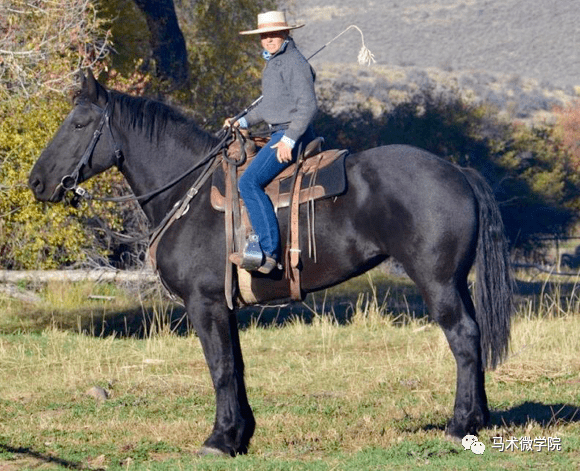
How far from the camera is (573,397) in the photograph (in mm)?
8664

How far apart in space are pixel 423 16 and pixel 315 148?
198 ft

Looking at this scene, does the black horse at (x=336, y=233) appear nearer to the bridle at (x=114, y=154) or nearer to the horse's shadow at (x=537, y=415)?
the bridle at (x=114, y=154)

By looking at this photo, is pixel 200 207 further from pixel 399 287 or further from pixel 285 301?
pixel 399 287

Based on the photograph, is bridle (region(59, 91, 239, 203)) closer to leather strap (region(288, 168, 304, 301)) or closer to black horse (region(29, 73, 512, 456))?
black horse (region(29, 73, 512, 456))

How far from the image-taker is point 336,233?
7.46 metres

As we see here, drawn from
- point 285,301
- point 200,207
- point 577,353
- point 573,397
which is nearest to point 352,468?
point 285,301

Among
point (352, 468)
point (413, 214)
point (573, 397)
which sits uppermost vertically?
point (413, 214)

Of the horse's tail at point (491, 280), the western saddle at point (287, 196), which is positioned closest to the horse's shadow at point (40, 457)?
the western saddle at point (287, 196)

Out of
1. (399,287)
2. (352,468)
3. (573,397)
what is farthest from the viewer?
(399,287)

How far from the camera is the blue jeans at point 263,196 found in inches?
289

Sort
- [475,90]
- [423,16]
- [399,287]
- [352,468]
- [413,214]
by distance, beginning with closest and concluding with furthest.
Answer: [352,468] → [413,214] → [399,287] → [475,90] → [423,16]

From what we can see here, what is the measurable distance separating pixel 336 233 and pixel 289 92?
1054 mm

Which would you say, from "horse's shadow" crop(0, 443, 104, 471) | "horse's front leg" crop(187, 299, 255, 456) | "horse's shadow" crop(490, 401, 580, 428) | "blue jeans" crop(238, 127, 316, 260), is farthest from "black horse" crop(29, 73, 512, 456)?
"horse's shadow" crop(0, 443, 104, 471)

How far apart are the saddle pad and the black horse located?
94 mm
